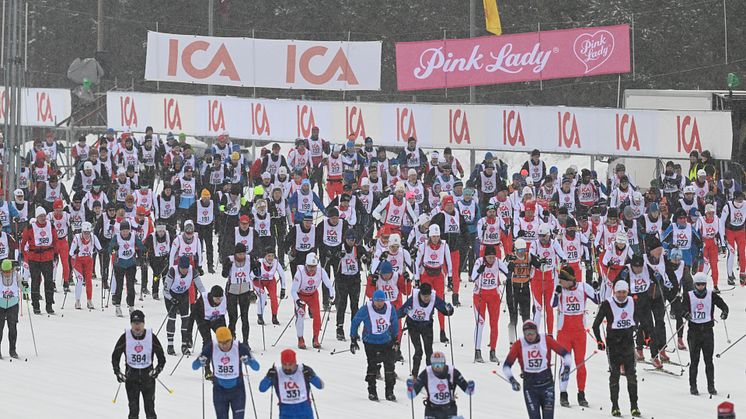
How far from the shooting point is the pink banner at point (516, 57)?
112 ft

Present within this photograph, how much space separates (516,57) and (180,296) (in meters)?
16.0

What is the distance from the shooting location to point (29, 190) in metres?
28.7

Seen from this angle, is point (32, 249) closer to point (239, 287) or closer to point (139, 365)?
point (239, 287)

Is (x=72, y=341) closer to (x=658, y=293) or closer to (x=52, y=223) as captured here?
(x=52, y=223)

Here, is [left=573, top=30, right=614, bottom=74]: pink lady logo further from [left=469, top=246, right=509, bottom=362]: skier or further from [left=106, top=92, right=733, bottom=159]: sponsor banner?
[left=469, top=246, right=509, bottom=362]: skier

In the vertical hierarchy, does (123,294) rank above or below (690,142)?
below

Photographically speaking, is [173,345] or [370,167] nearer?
[173,345]

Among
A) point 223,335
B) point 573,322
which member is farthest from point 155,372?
point 573,322

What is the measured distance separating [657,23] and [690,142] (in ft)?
73.5

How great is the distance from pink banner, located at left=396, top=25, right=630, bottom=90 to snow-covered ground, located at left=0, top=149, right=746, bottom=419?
450 inches

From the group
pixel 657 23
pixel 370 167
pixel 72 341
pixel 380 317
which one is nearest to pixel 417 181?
pixel 370 167

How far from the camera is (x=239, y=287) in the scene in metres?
20.7

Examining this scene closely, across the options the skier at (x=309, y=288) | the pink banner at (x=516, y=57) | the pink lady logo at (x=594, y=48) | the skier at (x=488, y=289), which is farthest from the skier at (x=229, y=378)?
the pink lady logo at (x=594, y=48)

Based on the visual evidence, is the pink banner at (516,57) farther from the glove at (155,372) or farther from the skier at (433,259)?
the glove at (155,372)
